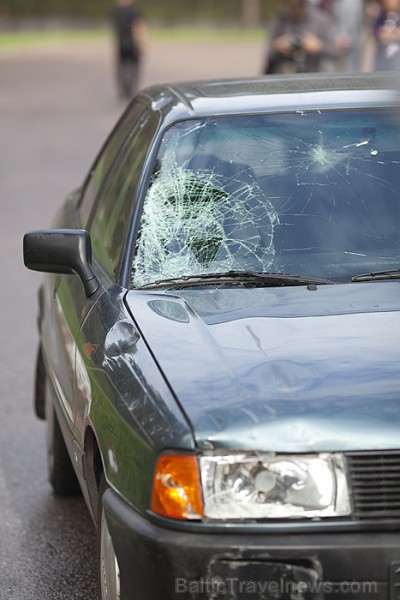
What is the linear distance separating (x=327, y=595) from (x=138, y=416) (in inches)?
25.8

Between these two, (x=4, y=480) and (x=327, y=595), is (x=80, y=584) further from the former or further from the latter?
(x=327, y=595)

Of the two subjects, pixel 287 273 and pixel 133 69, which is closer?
pixel 287 273

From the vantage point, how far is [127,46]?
24.9 metres

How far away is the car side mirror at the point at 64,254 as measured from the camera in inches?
180

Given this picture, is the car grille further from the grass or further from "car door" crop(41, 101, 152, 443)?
the grass

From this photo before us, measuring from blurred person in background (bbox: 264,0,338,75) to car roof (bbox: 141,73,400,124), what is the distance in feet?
43.7

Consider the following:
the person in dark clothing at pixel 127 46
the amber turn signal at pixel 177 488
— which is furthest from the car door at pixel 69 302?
the person in dark clothing at pixel 127 46

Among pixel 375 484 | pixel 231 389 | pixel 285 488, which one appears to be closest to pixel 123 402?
pixel 231 389

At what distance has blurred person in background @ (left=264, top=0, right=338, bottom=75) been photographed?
61.4 feet

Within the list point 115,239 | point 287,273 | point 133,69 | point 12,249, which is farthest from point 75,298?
point 133,69

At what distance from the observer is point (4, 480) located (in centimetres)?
606

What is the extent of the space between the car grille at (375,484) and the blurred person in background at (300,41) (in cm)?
1569

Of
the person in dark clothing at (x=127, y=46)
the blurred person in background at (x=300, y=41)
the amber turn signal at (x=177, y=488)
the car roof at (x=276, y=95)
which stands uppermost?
the car roof at (x=276, y=95)

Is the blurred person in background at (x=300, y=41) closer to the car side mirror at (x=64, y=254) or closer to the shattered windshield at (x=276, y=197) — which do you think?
the shattered windshield at (x=276, y=197)
